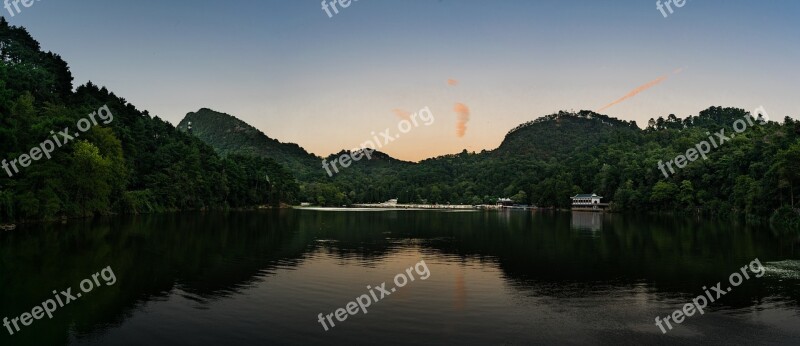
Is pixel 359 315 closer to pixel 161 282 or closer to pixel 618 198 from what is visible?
pixel 161 282

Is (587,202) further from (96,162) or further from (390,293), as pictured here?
(390,293)

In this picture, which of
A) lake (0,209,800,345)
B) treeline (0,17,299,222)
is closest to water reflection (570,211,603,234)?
lake (0,209,800,345)

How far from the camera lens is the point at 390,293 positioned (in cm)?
2503

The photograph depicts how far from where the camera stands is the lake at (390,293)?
1764cm

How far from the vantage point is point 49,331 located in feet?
57.3

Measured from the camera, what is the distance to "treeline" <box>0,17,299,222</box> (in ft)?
197

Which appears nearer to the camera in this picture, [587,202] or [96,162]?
[96,162]

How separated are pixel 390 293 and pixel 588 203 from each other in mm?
156086

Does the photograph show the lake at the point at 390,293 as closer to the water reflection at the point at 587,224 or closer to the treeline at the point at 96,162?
the treeline at the point at 96,162

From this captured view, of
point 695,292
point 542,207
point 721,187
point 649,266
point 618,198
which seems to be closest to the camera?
point 695,292

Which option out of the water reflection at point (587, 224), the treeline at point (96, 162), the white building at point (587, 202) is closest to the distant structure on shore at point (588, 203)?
the white building at point (587, 202)

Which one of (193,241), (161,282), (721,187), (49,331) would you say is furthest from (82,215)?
(721,187)

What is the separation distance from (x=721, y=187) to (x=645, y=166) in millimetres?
41050

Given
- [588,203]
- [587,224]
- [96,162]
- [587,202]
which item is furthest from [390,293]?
[587,202]
